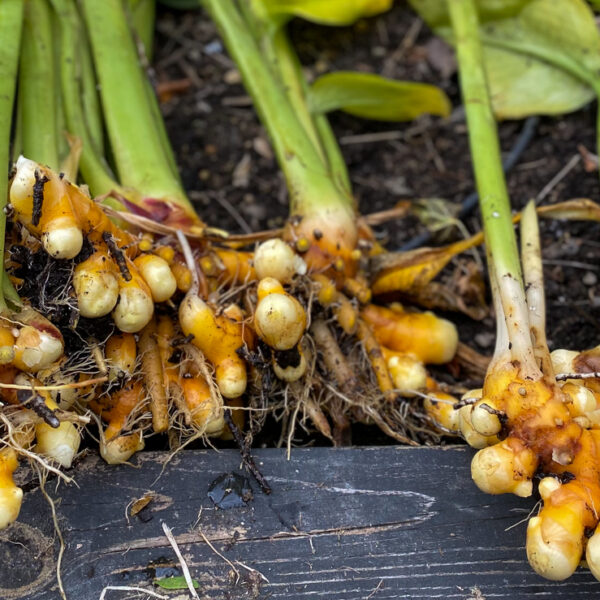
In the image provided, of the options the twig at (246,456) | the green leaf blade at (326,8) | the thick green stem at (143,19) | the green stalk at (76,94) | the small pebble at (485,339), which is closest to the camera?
the twig at (246,456)

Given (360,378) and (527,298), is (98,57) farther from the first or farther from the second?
(527,298)

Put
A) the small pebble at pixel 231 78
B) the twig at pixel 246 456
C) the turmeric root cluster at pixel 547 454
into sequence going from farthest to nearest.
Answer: the small pebble at pixel 231 78 < the twig at pixel 246 456 < the turmeric root cluster at pixel 547 454

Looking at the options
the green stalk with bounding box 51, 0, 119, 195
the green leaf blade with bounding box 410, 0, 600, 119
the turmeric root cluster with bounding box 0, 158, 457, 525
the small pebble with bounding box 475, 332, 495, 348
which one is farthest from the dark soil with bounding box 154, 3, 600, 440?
the green stalk with bounding box 51, 0, 119, 195

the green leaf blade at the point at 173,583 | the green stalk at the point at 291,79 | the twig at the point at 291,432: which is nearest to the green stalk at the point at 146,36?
the green stalk at the point at 291,79

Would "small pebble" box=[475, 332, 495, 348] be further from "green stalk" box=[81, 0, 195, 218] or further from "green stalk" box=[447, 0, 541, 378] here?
"green stalk" box=[81, 0, 195, 218]

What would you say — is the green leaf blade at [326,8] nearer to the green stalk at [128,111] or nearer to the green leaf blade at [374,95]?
the green leaf blade at [374,95]

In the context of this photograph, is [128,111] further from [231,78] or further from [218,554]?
[218,554]
